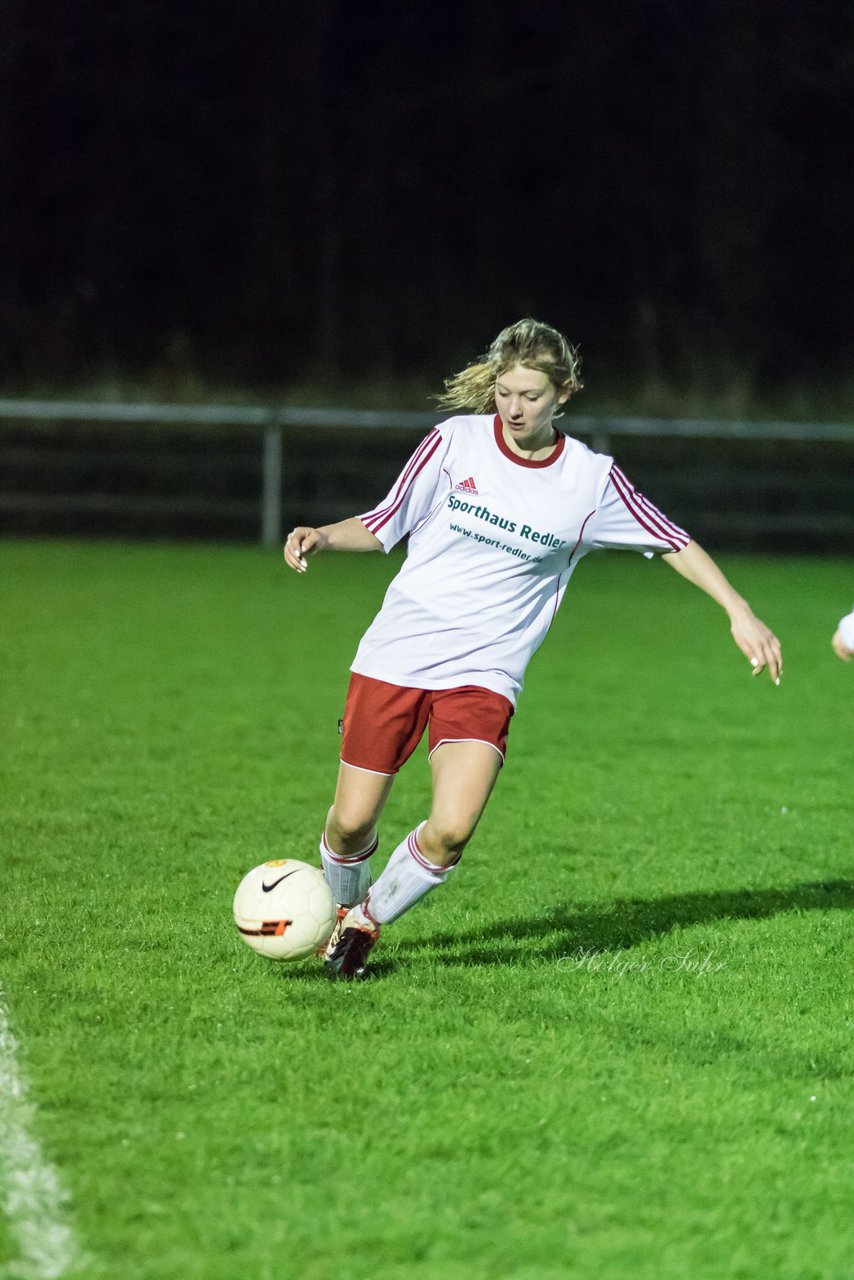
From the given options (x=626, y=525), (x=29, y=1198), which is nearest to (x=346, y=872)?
(x=626, y=525)

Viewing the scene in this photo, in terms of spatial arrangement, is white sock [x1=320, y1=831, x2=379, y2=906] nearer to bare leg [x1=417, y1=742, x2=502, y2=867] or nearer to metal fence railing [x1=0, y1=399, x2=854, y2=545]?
bare leg [x1=417, y1=742, x2=502, y2=867]

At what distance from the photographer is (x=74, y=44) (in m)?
34.2

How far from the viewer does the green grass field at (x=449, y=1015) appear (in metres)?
3.12

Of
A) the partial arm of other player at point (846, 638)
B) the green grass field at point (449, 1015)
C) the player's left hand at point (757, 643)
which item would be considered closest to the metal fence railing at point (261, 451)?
the green grass field at point (449, 1015)

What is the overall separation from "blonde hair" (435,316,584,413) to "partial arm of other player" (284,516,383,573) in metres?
0.44

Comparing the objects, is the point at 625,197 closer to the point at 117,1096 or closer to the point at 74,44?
the point at 74,44

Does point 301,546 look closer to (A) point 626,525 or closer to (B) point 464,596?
(B) point 464,596

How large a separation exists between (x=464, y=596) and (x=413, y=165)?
104 ft

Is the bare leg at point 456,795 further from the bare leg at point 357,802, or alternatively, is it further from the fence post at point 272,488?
the fence post at point 272,488

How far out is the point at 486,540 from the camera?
15.3ft

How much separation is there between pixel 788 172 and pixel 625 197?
3.23 m

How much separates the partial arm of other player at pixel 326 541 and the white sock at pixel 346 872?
32.6 inches

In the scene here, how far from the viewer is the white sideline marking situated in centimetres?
294

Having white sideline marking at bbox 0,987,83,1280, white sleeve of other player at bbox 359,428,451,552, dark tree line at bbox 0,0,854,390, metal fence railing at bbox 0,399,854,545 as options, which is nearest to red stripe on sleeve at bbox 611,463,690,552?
white sleeve of other player at bbox 359,428,451,552
